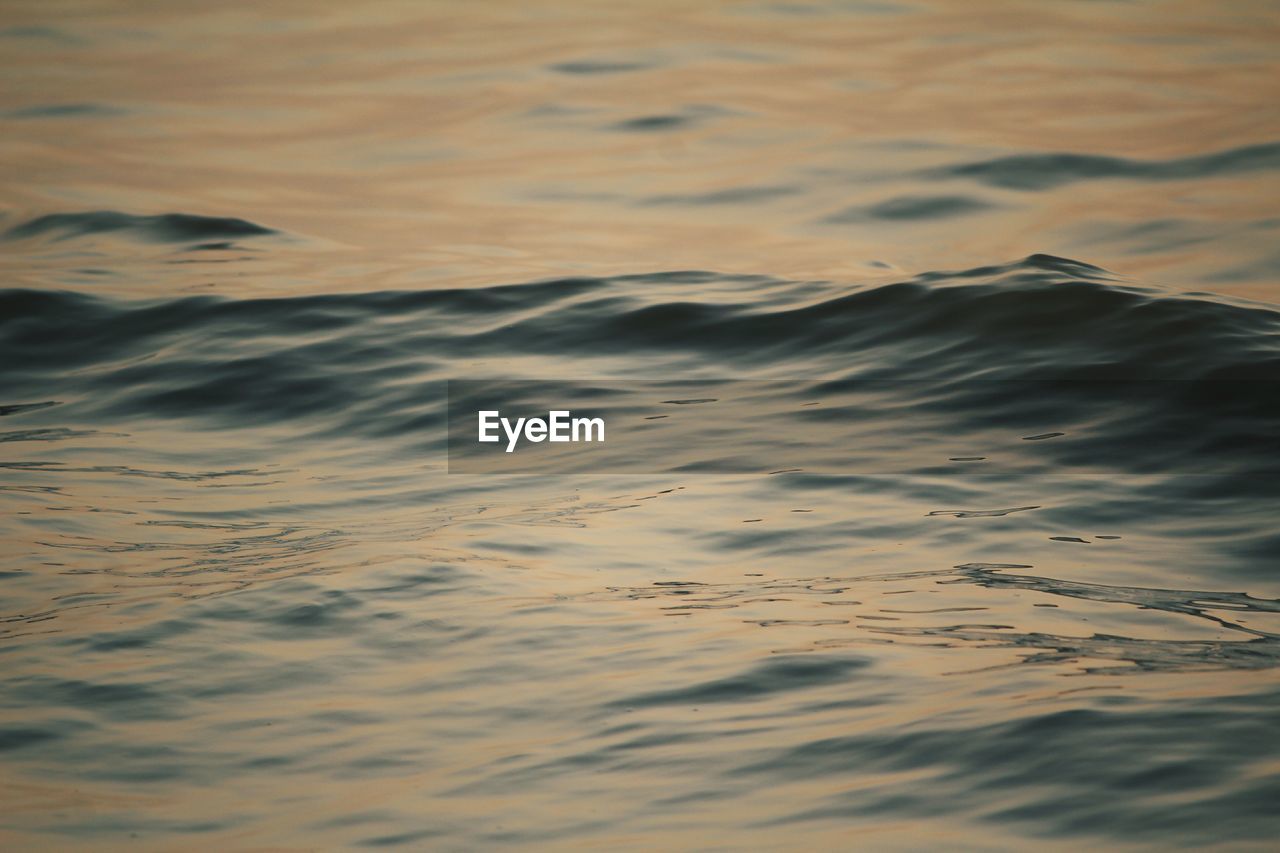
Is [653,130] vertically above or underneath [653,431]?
above

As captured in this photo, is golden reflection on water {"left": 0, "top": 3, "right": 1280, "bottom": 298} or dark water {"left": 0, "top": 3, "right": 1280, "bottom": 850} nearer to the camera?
dark water {"left": 0, "top": 3, "right": 1280, "bottom": 850}

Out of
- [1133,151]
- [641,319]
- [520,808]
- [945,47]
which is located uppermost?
[945,47]

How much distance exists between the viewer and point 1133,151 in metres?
9.91

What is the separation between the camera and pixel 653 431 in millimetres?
6414

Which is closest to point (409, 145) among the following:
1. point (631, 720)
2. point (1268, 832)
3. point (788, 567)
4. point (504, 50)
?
point (504, 50)

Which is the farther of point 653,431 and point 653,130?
point 653,130

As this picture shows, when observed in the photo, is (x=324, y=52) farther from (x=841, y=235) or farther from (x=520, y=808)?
(x=520, y=808)

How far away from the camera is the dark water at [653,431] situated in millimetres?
3223

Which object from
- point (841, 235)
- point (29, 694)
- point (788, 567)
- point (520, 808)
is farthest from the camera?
point (841, 235)

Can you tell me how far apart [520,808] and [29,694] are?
1459 mm

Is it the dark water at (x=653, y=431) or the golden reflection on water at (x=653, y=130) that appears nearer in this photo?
the dark water at (x=653, y=431)

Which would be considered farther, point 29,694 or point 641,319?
point 641,319

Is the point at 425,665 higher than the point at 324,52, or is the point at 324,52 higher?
the point at 324,52

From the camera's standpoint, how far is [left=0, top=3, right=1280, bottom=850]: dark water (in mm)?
3223
